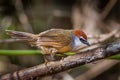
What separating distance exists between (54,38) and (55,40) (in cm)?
1

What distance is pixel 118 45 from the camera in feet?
6.12

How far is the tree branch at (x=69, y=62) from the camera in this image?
188cm

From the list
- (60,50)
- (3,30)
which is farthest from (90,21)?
(3,30)

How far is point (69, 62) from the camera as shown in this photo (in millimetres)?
1931

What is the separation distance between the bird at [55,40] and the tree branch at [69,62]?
8.6 inches

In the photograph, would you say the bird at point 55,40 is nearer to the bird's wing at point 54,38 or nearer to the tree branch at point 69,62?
the bird's wing at point 54,38

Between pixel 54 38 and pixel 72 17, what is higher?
pixel 72 17

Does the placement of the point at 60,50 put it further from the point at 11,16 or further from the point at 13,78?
the point at 11,16

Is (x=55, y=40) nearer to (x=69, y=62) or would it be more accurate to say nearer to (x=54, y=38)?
(x=54, y=38)

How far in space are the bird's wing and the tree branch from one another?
0.75ft

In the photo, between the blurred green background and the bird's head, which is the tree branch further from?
the blurred green background

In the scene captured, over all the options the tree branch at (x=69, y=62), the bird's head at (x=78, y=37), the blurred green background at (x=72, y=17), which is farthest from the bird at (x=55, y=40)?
the blurred green background at (x=72, y=17)

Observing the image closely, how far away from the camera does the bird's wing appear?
218cm

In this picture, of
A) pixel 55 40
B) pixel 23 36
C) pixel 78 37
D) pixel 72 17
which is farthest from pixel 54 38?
pixel 72 17
